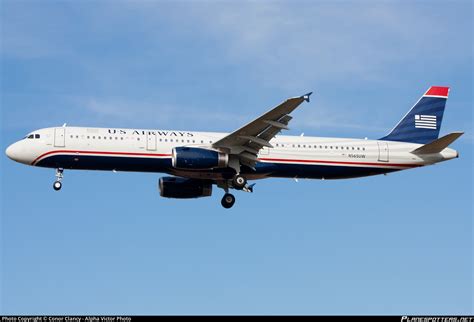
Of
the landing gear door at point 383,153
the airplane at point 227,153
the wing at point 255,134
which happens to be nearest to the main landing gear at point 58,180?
the airplane at point 227,153

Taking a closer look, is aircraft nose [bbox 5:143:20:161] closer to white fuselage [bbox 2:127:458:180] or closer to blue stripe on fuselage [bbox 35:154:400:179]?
white fuselage [bbox 2:127:458:180]

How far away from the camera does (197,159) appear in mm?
52844

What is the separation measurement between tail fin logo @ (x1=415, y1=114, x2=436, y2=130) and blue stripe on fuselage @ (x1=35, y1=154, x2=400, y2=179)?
5.82 metres

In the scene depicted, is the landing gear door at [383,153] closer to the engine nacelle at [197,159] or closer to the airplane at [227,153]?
the airplane at [227,153]

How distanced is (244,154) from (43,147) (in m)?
11.4

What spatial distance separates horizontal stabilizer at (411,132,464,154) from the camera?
54.4 m

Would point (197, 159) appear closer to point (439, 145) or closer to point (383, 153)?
point (383, 153)

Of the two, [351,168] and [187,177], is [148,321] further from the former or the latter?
[351,168]

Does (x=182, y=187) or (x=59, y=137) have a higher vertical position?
(x=59, y=137)

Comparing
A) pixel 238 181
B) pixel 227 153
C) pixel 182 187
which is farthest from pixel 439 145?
pixel 182 187

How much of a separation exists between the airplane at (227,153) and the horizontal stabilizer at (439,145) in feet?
0.19

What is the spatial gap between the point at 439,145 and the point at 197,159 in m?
14.8

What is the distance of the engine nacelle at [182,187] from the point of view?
58500 mm

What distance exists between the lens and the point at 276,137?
56.3 metres
